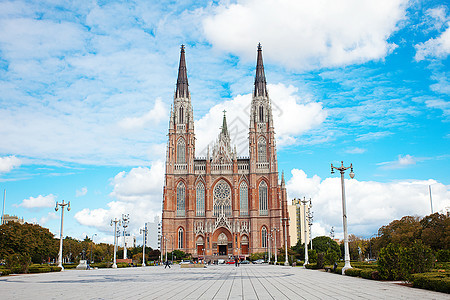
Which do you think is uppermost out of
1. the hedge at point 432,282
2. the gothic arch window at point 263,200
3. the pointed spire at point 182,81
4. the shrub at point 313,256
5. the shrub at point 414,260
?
the pointed spire at point 182,81

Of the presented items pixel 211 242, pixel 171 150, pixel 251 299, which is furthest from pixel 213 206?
pixel 251 299

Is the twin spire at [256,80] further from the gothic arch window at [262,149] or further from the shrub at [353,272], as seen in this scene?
the shrub at [353,272]

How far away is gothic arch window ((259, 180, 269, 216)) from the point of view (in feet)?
305

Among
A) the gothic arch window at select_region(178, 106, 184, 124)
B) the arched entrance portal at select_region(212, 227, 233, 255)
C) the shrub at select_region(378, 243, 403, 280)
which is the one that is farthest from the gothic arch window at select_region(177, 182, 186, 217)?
the shrub at select_region(378, 243, 403, 280)

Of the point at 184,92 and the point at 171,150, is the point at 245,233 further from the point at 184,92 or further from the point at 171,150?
the point at 184,92

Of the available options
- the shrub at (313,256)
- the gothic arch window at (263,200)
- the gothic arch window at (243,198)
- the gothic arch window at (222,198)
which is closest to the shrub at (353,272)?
the shrub at (313,256)

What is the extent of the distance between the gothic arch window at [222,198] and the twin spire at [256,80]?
22.3 metres

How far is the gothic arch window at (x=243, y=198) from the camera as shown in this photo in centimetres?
9339

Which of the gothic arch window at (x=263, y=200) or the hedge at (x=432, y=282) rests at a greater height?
the gothic arch window at (x=263, y=200)

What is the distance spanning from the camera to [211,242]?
9044cm

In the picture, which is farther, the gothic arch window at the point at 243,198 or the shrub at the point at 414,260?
the gothic arch window at the point at 243,198

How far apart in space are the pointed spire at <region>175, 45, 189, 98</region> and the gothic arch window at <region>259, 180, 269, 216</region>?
27281mm

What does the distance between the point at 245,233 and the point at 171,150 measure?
24428 mm

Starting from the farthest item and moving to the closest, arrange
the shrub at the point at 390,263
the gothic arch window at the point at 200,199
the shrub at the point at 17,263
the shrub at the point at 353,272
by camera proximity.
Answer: the gothic arch window at the point at 200,199 < the shrub at the point at 17,263 < the shrub at the point at 353,272 < the shrub at the point at 390,263
